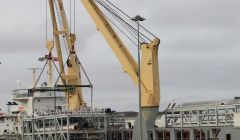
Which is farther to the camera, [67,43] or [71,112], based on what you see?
[67,43]

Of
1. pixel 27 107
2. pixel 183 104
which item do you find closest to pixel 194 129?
pixel 183 104

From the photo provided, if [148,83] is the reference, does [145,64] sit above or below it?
above

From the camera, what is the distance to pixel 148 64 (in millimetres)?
56406

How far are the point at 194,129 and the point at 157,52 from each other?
343 inches

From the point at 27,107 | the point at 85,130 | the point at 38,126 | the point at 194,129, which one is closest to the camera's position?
the point at 194,129

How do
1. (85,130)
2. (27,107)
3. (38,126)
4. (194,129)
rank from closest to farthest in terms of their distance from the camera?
1. (194,129)
2. (85,130)
3. (38,126)
4. (27,107)

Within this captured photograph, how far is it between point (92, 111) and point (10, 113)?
2313cm

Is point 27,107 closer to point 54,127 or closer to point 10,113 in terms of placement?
point 10,113

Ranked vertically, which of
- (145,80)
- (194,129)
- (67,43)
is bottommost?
(194,129)

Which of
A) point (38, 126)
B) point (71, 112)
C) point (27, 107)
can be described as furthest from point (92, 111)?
Answer: point (27, 107)

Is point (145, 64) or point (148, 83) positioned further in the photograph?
point (145, 64)

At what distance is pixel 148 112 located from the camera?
55.9 m

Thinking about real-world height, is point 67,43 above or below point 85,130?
above

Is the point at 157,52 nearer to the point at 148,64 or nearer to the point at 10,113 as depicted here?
the point at 148,64
